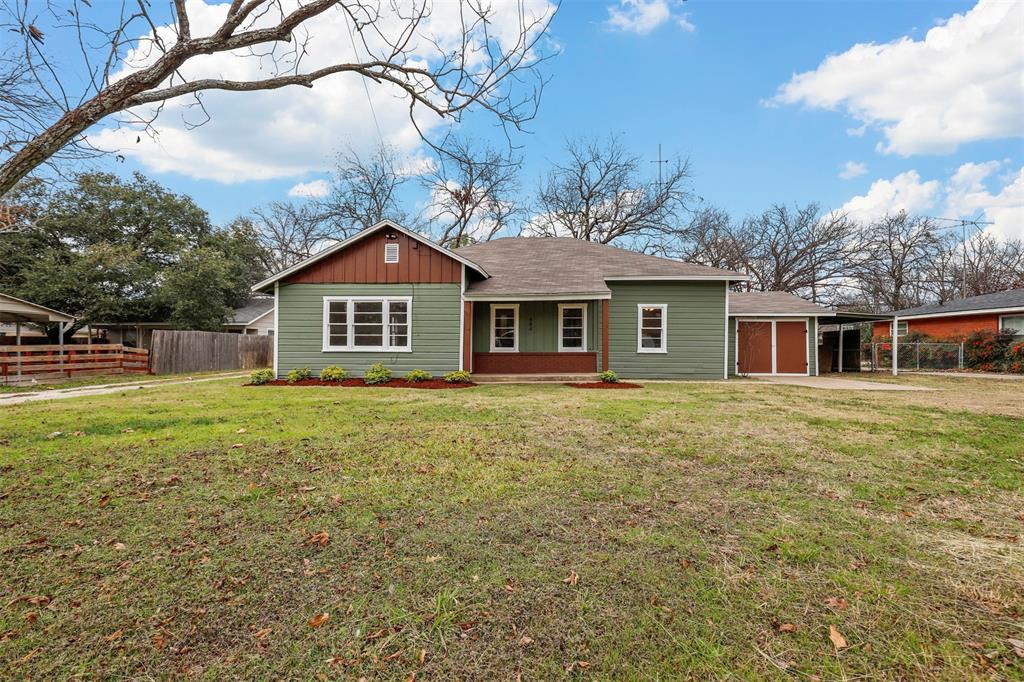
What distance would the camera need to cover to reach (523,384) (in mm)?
12766

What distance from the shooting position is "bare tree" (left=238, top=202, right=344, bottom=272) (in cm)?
Answer: 3728

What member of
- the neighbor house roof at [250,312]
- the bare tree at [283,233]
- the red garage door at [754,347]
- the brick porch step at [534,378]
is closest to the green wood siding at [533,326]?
the brick porch step at [534,378]

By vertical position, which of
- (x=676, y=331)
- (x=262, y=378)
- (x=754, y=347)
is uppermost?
(x=676, y=331)

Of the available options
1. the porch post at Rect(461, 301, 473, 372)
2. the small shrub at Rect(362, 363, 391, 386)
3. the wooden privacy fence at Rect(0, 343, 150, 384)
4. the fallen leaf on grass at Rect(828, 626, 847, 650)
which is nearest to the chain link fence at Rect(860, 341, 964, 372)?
the porch post at Rect(461, 301, 473, 372)

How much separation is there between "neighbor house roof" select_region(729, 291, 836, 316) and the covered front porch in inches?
237

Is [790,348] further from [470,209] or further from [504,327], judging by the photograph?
[470,209]

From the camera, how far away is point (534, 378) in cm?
1352

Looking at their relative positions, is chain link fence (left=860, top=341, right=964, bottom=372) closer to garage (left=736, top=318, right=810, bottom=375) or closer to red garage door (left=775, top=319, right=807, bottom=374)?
red garage door (left=775, top=319, right=807, bottom=374)

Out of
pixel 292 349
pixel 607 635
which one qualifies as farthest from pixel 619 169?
pixel 607 635

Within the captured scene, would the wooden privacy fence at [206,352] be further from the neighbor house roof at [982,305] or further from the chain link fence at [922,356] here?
the neighbor house roof at [982,305]

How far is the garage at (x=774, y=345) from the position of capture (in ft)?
55.1

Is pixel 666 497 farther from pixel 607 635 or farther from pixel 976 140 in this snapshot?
pixel 976 140

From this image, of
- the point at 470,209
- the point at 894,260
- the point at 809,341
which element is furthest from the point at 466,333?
the point at 894,260

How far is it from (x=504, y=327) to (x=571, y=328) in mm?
2253
